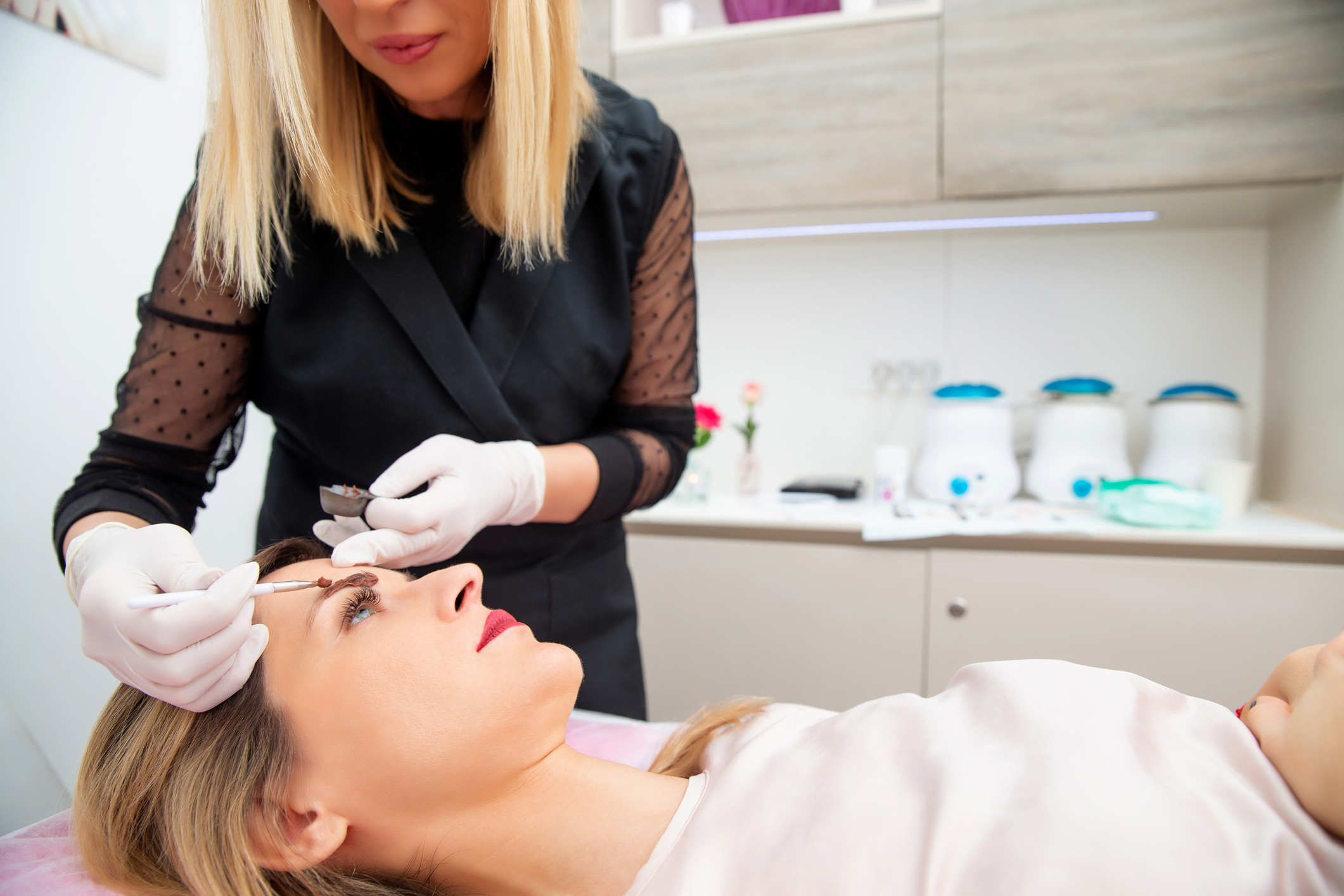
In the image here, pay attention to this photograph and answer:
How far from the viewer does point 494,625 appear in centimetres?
83

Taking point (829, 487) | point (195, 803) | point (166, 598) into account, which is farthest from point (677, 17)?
point (195, 803)

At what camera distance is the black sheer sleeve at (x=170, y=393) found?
0.89 meters

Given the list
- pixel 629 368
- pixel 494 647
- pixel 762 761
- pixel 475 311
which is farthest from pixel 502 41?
pixel 762 761

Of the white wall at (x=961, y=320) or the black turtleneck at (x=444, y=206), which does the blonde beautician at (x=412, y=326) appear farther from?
the white wall at (x=961, y=320)

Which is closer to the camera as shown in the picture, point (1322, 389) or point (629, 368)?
point (629, 368)

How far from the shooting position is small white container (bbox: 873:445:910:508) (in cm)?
198

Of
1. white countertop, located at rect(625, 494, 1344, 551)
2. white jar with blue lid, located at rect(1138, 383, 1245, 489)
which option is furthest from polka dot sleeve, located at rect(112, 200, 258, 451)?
white jar with blue lid, located at rect(1138, 383, 1245, 489)

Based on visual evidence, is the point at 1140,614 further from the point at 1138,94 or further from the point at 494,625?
the point at 494,625

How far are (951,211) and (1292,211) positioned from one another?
0.83 meters

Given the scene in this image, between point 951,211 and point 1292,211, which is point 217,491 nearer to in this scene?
point 951,211

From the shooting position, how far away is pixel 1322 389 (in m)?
1.79

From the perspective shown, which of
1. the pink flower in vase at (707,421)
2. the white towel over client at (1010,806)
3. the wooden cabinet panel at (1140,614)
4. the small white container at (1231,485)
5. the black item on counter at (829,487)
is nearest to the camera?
the white towel over client at (1010,806)

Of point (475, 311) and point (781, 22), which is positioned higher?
point (781, 22)

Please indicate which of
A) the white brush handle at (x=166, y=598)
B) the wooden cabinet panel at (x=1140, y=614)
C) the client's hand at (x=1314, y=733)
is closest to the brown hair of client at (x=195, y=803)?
the white brush handle at (x=166, y=598)
